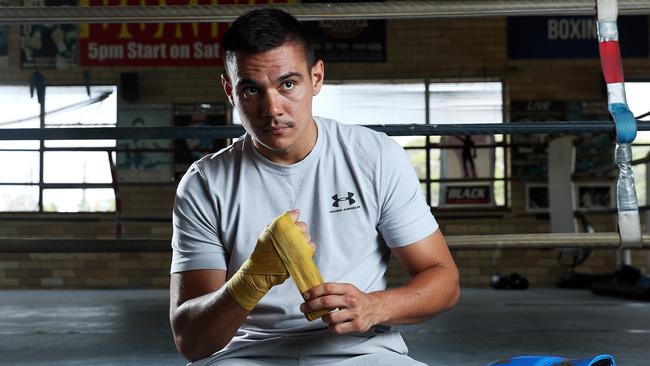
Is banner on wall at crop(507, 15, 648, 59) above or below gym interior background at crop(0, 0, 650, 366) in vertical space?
above

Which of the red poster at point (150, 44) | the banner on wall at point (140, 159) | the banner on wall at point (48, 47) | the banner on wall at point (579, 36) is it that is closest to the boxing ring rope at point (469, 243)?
the red poster at point (150, 44)

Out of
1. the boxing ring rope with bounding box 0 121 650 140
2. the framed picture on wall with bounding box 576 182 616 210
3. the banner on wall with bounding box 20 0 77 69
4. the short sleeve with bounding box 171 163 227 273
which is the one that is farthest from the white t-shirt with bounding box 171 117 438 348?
the banner on wall with bounding box 20 0 77 69

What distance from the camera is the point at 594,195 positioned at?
27.5 feet

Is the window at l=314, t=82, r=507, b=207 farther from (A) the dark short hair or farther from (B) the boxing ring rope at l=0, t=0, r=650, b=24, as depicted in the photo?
(A) the dark short hair

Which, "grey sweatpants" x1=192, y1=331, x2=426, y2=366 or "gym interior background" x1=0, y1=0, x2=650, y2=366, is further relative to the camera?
"gym interior background" x1=0, y1=0, x2=650, y2=366

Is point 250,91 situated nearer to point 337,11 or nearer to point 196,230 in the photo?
point 196,230

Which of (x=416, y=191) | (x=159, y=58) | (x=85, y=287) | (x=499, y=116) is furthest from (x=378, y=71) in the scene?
(x=416, y=191)

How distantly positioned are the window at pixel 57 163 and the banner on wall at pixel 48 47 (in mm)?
305

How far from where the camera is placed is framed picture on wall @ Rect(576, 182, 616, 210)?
329 inches

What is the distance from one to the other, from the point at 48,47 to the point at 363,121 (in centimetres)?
328

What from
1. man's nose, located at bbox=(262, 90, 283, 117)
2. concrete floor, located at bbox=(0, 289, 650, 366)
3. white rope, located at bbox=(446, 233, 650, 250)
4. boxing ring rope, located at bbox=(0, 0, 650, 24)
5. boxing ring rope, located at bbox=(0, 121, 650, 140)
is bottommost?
concrete floor, located at bbox=(0, 289, 650, 366)

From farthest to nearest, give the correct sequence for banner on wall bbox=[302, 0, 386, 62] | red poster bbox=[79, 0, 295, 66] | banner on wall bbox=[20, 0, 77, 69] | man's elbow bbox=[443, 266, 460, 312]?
banner on wall bbox=[20, 0, 77, 69] < banner on wall bbox=[302, 0, 386, 62] < red poster bbox=[79, 0, 295, 66] < man's elbow bbox=[443, 266, 460, 312]

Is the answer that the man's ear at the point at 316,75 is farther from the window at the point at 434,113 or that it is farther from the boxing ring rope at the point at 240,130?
the window at the point at 434,113

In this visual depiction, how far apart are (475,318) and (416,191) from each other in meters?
2.65
